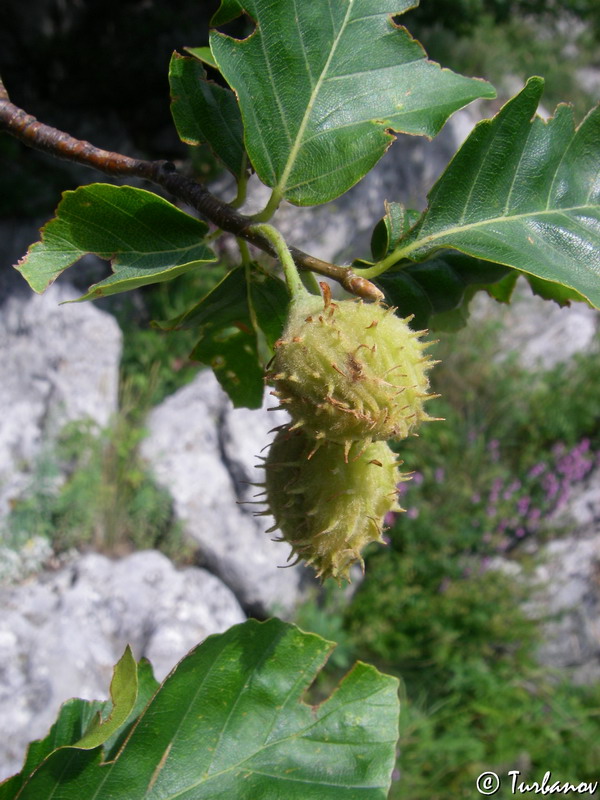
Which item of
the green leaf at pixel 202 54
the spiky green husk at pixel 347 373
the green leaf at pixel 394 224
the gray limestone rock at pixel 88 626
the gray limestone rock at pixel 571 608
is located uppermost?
the green leaf at pixel 202 54

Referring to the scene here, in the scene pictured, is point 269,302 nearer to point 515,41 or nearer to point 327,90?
point 327,90

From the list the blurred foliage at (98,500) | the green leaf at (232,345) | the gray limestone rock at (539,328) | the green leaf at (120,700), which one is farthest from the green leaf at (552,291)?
the gray limestone rock at (539,328)

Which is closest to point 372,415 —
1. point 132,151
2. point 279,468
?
point 279,468

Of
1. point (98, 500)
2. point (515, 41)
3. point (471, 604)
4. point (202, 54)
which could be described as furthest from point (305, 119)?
point (515, 41)

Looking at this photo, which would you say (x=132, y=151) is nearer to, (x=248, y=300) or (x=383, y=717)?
(x=248, y=300)

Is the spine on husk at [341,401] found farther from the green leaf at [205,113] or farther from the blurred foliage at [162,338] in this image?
the blurred foliage at [162,338]
